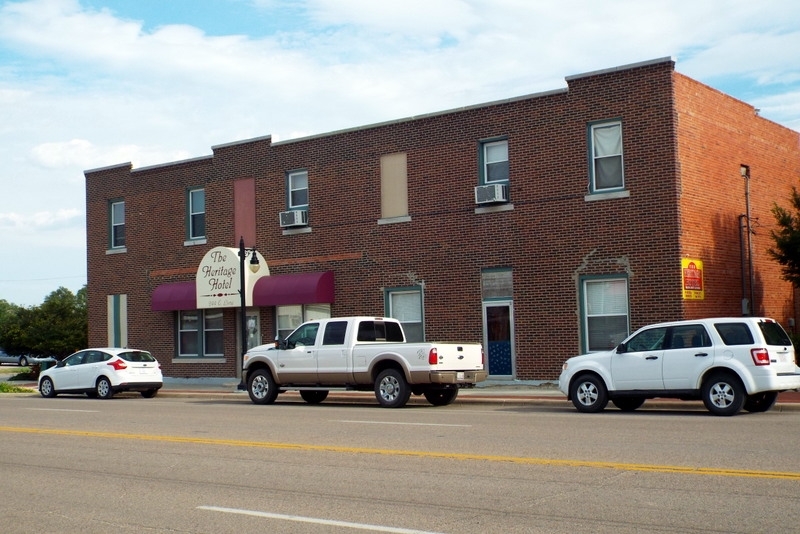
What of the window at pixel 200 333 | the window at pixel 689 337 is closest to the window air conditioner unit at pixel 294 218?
the window at pixel 200 333

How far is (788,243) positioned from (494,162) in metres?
7.78

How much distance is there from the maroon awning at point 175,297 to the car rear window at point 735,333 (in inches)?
740

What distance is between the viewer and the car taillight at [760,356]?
16.3m

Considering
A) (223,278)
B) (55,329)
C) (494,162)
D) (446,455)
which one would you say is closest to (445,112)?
(494,162)

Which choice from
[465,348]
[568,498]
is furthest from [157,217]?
[568,498]

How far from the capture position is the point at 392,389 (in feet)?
67.0

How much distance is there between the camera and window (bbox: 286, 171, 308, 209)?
97.4 feet

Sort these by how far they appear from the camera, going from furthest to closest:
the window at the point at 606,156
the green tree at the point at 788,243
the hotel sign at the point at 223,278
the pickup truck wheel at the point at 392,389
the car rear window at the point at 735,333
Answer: the hotel sign at the point at 223,278 < the green tree at the point at 788,243 < the window at the point at 606,156 < the pickup truck wheel at the point at 392,389 < the car rear window at the point at 735,333

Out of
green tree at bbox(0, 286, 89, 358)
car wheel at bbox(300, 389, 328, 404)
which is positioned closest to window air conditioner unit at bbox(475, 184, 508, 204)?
car wheel at bbox(300, 389, 328, 404)

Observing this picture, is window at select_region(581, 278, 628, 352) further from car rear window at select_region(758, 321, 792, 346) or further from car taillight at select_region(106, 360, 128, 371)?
car taillight at select_region(106, 360, 128, 371)

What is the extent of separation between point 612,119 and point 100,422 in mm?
13928

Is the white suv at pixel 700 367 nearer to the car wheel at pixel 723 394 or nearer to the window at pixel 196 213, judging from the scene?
the car wheel at pixel 723 394

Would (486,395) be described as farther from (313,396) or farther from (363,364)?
(313,396)

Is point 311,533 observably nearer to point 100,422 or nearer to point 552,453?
point 552,453
